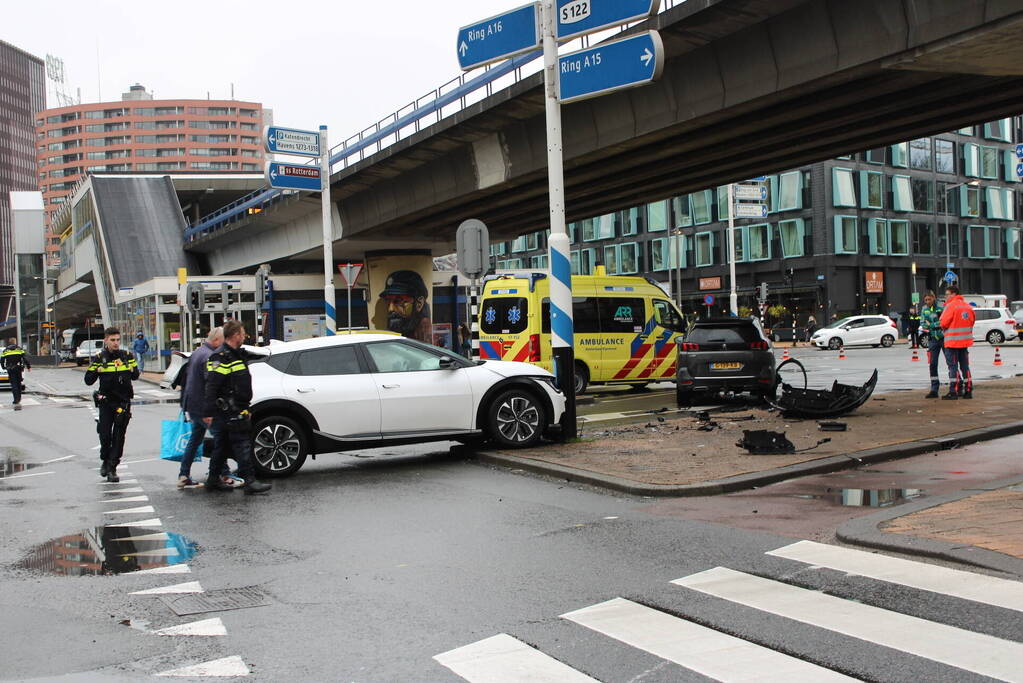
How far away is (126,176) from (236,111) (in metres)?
113

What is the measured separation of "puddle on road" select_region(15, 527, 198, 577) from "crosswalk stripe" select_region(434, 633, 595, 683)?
3.00 metres

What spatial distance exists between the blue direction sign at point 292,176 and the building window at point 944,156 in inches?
2264

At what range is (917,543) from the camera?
21.1 ft

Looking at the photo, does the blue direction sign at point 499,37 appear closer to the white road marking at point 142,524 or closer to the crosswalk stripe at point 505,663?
the white road marking at point 142,524

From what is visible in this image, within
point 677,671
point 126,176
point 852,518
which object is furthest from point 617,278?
point 126,176

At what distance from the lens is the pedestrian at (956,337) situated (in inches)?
649

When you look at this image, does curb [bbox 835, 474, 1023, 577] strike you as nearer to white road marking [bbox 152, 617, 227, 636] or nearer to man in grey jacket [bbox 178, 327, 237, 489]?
white road marking [bbox 152, 617, 227, 636]

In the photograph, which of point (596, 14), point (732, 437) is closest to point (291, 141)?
point (596, 14)

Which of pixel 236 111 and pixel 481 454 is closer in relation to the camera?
pixel 481 454

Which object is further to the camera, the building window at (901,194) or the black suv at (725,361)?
the building window at (901,194)

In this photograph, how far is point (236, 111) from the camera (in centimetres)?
16725

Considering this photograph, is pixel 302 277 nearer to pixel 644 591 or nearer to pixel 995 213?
pixel 644 591

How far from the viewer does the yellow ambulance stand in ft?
68.4

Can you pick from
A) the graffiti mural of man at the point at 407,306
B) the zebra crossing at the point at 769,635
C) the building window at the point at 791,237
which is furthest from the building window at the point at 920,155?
the zebra crossing at the point at 769,635
